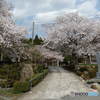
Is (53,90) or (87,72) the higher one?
(87,72)

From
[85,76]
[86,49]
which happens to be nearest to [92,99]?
[85,76]

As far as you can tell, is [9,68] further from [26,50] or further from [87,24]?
[87,24]

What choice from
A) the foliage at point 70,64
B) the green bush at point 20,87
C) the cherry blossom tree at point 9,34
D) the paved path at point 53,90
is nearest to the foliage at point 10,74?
the paved path at point 53,90

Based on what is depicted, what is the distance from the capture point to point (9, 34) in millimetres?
15016

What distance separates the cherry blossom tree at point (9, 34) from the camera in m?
14.6

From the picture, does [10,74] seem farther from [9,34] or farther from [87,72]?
[87,72]

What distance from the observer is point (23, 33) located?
55.5 feet

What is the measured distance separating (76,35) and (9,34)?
9.73 metres

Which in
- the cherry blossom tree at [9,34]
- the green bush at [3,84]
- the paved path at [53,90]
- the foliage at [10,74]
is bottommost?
the paved path at [53,90]

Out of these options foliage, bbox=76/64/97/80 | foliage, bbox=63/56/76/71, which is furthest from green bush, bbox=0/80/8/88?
foliage, bbox=63/56/76/71

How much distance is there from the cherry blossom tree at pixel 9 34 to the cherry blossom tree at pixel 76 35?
6513 millimetres

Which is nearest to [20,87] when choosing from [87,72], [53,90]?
[53,90]

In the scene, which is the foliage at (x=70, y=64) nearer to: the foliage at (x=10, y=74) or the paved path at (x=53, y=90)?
the paved path at (x=53, y=90)

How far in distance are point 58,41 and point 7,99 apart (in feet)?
47.2
